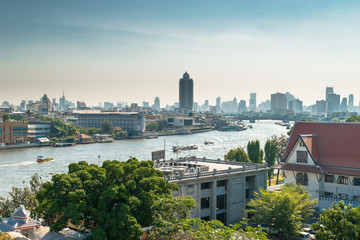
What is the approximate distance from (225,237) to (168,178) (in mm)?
12329

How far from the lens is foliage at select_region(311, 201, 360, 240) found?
867 inches

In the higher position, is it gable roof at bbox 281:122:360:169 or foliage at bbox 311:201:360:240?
gable roof at bbox 281:122:360:169

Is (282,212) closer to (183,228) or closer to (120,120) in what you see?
(183,228)

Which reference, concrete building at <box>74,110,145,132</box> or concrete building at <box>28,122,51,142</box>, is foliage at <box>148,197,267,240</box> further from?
concrete building at <box>74,110,145,132</box>

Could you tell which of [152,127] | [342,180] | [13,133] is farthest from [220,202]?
[152,127]

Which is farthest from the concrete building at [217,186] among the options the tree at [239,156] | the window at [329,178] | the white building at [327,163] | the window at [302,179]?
the tree at [239,156]

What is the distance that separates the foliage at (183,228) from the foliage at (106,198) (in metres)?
0.82

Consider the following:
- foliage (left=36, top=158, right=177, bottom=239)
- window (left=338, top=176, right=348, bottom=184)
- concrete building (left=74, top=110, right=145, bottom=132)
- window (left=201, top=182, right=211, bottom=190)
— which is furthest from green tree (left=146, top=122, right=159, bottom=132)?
foliage (left=36, top=158, right=177, bottom=239)

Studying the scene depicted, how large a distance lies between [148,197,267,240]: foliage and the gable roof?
16.9 metres

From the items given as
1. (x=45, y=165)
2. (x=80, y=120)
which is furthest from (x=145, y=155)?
(x=80, y=120)

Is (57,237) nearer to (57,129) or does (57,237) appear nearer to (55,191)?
Answer: (55,191)

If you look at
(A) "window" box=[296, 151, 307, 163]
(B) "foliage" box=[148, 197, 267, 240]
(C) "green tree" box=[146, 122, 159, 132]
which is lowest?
(C) "green tree" box=[146, 122, 159, 132]

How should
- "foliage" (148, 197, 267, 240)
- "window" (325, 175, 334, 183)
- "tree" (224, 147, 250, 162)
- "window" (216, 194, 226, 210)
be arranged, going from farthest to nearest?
"tree" (224, 147, 250, 162), "window" (325, 175, 334, 183), "window" (216, 194, 226, 210), "foliage" (148, 197, 267, 240)

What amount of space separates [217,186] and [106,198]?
1483 centimetres
